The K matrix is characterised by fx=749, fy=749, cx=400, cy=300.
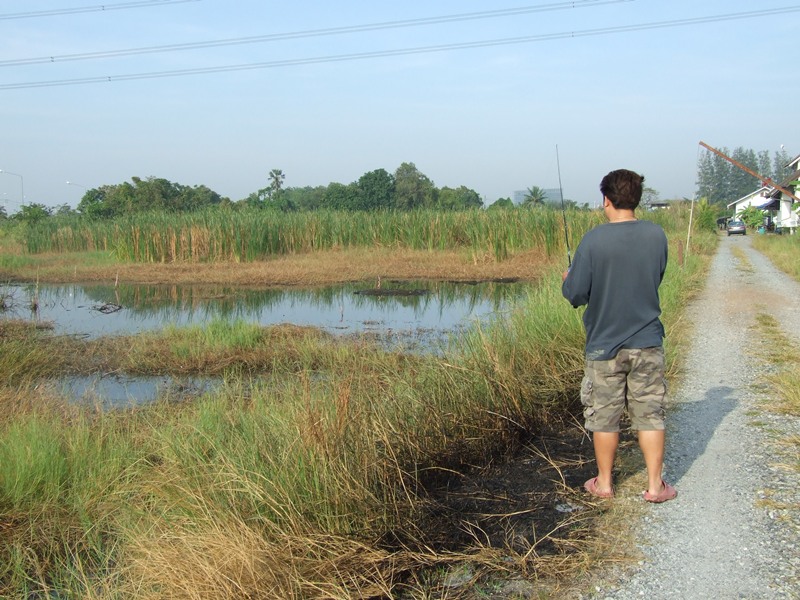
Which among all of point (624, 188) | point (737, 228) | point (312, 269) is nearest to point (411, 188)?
point (737, 228)

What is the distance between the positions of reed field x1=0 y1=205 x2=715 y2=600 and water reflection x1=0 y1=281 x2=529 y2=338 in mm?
6586

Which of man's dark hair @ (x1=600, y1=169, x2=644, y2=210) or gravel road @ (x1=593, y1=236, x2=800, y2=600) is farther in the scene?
man's dark hair @ (x1=600, y1=169, x2=644, y2=210)

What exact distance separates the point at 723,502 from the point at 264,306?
15354 millimetres

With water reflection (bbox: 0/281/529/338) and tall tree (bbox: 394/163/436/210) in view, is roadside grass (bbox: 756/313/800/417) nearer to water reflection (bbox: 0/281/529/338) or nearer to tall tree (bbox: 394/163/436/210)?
water reflection (bbox: 0/281/529/338)

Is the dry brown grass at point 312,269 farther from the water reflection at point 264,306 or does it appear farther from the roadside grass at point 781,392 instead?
the roadside grass at point 781,392

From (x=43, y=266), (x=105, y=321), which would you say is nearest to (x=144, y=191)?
(x=43, y=266)

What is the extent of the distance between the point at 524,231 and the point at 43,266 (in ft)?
62.7

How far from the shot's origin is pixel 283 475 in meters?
3.71

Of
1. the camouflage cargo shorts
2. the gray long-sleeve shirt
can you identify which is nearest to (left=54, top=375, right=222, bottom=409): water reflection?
the camouflage cargo shorts

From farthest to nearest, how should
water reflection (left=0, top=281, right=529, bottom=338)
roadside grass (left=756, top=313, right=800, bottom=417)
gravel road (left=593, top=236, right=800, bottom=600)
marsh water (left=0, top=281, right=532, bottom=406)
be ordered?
1. water reflection (left=0, top=281, right=529, bottom=338)
2. marsh water (left=0, top=281, right=532, bottom=406)
3. roadside grass (left=756, top=313, right=800, bottom=417)
4. gravel road (left=593, top=236, right=800, bottom=600)

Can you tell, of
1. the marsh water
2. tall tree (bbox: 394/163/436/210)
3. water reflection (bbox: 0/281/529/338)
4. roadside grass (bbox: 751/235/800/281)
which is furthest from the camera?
tall tree (bbox: 394/163/436/210)

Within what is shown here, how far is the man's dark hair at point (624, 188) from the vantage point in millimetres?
4043

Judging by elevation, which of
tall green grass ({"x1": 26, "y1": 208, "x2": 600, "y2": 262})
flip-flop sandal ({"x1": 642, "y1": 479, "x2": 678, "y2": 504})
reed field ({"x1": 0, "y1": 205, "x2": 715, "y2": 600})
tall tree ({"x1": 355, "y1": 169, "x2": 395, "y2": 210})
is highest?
tall tree ({"x1": 355, "y1": 169, "x2": 395, "y2": 210})

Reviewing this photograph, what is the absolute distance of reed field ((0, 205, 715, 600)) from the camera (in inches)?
130
